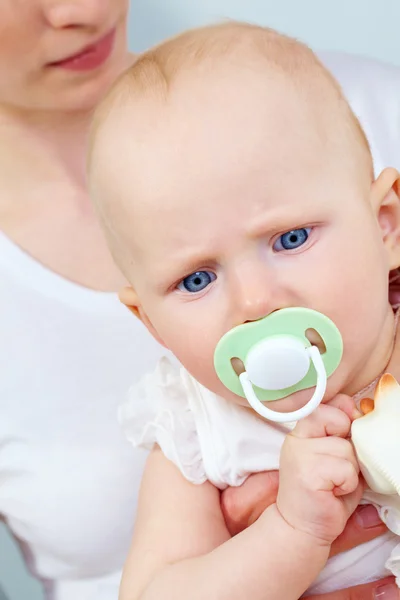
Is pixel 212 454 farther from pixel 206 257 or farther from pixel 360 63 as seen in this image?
pixel 360 63

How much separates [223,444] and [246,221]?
24 cm

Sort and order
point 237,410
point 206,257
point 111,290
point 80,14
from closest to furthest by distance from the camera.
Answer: point 206,257
point 237,410
point 80,14
point 111,290

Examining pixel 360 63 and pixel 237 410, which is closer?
pixel 237 410

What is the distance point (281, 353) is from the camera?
1.90 ft

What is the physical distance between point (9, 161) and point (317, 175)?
0.56 metres

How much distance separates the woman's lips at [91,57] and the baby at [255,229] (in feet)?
0.94

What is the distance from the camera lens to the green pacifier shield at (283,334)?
59cm

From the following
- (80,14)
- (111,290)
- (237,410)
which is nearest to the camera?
(237,410)

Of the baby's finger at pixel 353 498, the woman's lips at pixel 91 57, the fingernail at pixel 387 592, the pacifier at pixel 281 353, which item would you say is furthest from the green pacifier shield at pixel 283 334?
the woman's lips at pixel 91 57

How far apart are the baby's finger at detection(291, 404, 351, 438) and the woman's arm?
0.08m

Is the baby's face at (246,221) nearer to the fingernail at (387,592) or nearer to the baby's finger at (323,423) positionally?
the baby's finger at (323,423)

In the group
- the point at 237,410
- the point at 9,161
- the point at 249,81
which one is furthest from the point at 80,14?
the point at 237,410

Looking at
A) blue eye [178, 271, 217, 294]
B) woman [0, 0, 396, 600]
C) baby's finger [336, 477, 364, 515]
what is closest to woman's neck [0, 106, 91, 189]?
woman [0, 0, 396, 600]

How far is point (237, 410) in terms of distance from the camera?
0.75 m
